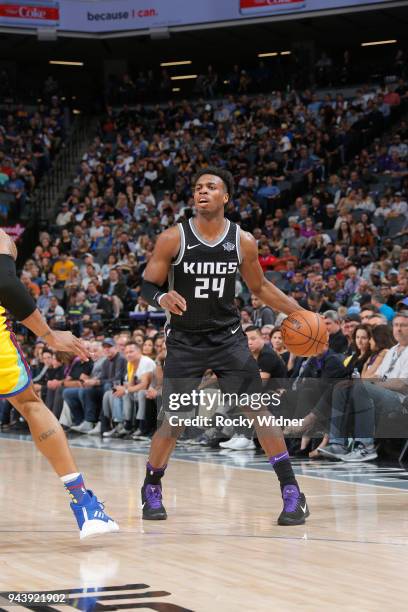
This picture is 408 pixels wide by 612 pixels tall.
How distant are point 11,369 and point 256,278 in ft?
5.79

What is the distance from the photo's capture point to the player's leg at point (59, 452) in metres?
5.21

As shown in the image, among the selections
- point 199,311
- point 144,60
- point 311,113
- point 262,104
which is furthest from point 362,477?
point 144,60

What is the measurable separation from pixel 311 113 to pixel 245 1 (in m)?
3.25

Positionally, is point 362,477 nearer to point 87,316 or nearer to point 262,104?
point 87,316

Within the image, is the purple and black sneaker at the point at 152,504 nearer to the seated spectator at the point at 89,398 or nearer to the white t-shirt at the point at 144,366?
the white t-shirt at the point at 144,366

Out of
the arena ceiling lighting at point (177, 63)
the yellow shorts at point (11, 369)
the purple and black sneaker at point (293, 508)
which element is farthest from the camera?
the arena ceiling lighting at point (177, 63)

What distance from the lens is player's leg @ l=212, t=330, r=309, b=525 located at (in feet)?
19.5

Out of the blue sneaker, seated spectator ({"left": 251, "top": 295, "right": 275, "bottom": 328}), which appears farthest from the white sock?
seated spectator ({"left": 251, "top": 295, "right": 275, "bottom": 328})

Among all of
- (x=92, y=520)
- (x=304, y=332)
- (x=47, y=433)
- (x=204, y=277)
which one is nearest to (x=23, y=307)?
(x=47, y=433)

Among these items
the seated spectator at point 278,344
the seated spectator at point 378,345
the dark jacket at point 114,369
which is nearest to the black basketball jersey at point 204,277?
the seated spectator at point 378,345

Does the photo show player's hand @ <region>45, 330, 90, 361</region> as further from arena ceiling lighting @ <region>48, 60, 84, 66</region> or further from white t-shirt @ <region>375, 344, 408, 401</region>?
arena ceiling lighting @ <region>48, 60, 84, 66</region>

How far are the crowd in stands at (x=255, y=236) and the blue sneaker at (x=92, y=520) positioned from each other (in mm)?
4231

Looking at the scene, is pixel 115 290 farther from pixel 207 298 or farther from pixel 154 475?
pixel 207 298

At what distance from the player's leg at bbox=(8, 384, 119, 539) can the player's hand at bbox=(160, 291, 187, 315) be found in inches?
36.1
